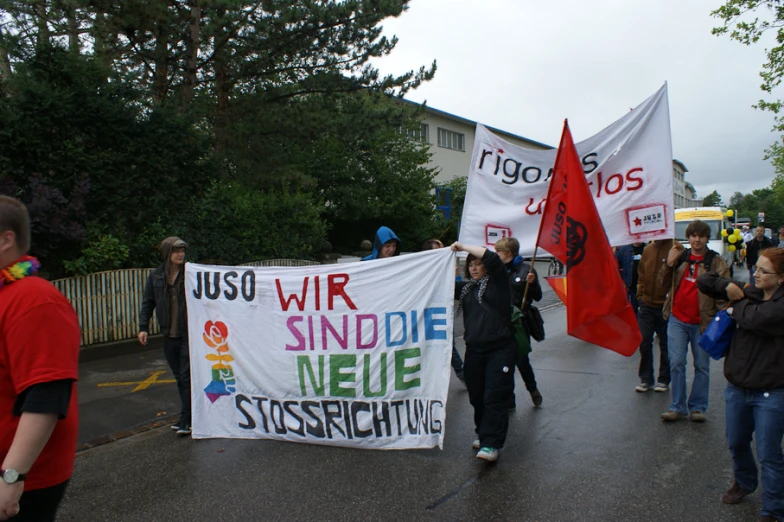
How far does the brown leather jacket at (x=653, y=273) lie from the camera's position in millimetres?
6000

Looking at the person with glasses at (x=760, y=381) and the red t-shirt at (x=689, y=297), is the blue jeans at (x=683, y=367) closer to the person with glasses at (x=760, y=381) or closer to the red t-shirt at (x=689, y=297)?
the red t-shirt at (x=689, y=297)

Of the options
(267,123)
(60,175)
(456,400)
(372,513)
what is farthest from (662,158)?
(267,123)

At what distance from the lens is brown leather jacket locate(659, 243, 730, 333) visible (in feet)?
16.3

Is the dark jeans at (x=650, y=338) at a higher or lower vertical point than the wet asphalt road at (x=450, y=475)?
higher

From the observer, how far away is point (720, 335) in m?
3.81

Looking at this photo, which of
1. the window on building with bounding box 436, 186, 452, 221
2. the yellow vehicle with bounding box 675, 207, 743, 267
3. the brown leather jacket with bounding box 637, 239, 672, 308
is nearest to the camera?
the brown leather jacket with bounding box 637, 239, 672, 308

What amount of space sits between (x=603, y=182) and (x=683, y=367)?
74.2 inches

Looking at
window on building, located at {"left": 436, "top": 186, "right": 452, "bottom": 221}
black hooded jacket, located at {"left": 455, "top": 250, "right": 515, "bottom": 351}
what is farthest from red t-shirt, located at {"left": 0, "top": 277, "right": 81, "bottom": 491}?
window on building, located at {"left": 436, "top": 186, "right": 452, "bottom": 221}

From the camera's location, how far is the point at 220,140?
1477cm

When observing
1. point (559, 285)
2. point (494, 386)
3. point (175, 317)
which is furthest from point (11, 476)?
point (559, 285)

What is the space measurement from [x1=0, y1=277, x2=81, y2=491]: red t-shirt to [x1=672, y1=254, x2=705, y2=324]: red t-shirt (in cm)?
499

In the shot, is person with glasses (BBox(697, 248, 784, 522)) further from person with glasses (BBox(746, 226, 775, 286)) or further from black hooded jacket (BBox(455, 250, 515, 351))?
person with glasses (BBox(746, 226, 775, 286))

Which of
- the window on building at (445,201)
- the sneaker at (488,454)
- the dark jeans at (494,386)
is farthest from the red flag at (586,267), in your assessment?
the window on building at (445,201)

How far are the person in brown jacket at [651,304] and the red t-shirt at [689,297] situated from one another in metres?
0.44
